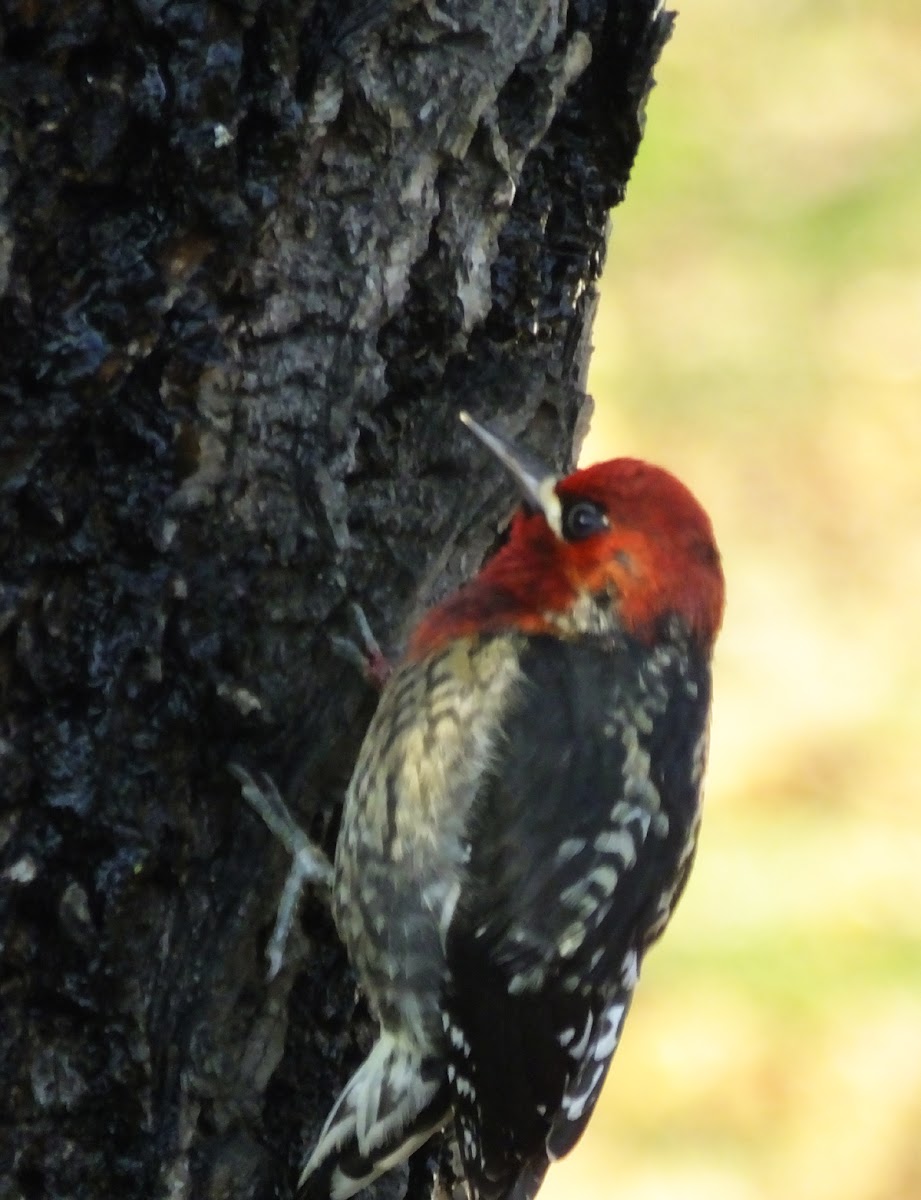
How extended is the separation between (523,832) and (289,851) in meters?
0.38

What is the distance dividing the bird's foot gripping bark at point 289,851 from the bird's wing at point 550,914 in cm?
27

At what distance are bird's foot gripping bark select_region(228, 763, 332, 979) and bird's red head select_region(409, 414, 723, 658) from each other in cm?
40

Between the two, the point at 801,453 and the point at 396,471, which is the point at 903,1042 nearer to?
the point at 801,453

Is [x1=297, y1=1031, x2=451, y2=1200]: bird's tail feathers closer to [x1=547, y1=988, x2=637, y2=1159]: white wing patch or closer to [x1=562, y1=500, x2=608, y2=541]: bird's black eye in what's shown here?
[x1=547, y1=988, x2=637, y2=1159]: white wing patch

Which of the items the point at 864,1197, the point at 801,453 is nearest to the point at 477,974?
the point at 864,1197

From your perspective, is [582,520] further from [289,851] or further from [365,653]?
[289,851]

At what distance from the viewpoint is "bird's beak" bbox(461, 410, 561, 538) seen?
2740 mm

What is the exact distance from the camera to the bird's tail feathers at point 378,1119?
8.79 feet

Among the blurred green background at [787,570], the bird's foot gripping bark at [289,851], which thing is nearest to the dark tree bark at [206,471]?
the bird's foot gripping bark at [289,851]

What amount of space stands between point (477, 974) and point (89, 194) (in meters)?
1.27

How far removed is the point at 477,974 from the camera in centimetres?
275

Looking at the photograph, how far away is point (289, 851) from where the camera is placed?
2566 mm

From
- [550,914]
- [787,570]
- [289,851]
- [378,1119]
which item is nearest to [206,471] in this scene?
[289,851]

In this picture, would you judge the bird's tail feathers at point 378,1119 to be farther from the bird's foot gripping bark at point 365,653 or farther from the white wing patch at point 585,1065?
the bird's foot gripping bark at point 365,653
